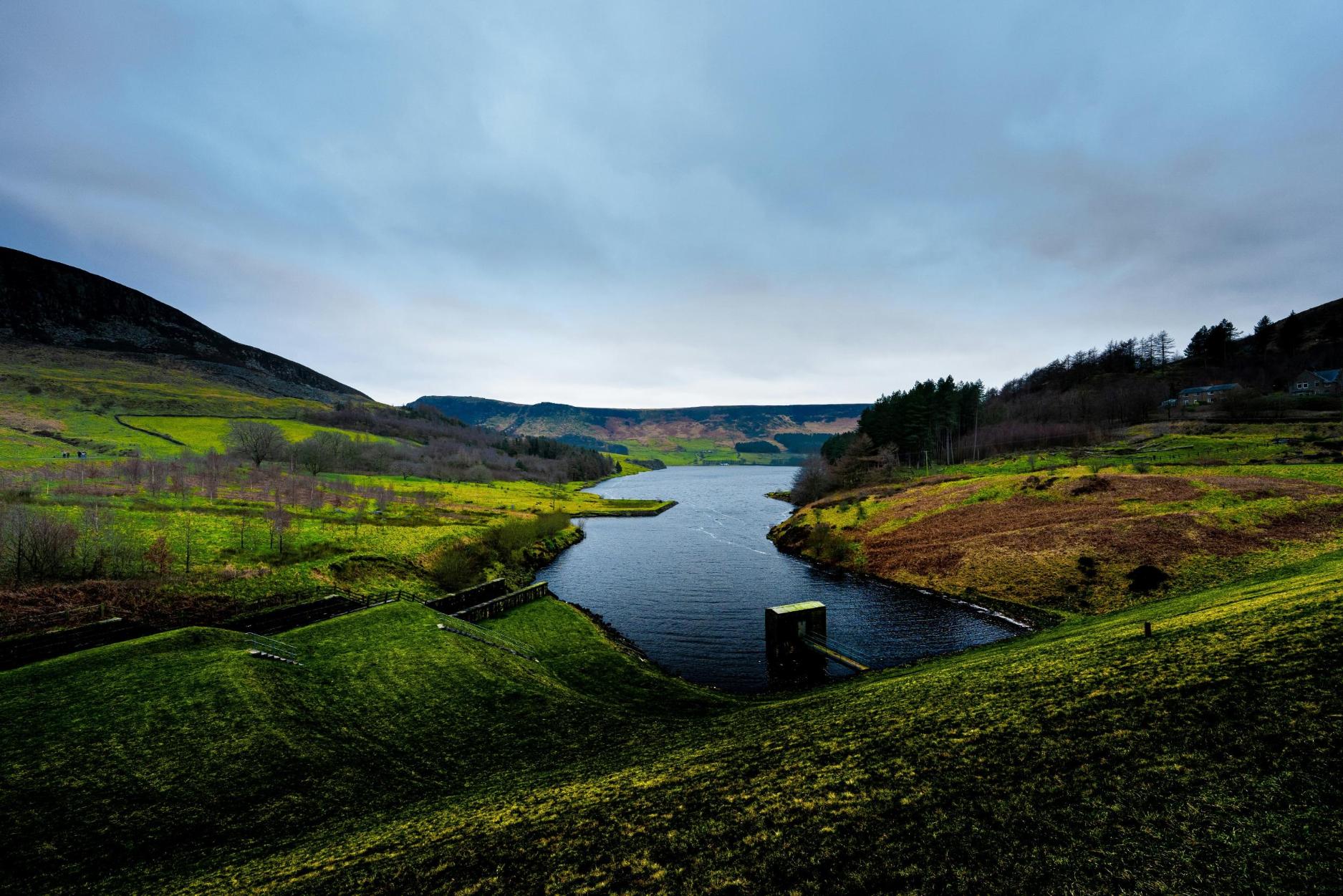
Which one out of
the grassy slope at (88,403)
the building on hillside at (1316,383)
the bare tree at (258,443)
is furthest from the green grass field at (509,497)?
the building on hillside at (1316,383)

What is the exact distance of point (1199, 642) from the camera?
11555mm

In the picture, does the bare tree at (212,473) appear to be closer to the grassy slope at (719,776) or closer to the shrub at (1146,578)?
the grassy slope at (719,776)

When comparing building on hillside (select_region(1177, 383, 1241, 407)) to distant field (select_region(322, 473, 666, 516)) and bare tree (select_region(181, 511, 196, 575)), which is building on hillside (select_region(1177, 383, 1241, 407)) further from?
bare tree (select_region(181, 511, 196, 575))

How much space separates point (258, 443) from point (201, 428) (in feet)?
197

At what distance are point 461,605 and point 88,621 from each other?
19.5 m

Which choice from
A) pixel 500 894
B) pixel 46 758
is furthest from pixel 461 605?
pixel 500 894

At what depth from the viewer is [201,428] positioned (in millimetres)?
127562

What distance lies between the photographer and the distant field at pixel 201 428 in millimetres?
112938

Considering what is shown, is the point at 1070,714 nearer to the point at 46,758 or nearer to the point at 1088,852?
the point at 1088,852

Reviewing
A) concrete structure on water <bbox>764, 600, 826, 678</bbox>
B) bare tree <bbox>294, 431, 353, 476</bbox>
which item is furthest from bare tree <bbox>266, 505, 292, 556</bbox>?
bare tree <bbox>294, 431, 353, 476</bbox>

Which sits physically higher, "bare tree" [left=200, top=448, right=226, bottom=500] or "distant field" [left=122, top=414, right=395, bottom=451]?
"distant field" [left=122, top=414, right=395, bottom=451]

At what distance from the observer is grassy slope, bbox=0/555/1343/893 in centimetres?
663

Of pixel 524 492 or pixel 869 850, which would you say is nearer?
pixel 869 850

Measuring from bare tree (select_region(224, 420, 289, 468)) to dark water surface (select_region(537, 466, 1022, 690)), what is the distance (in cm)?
6503
